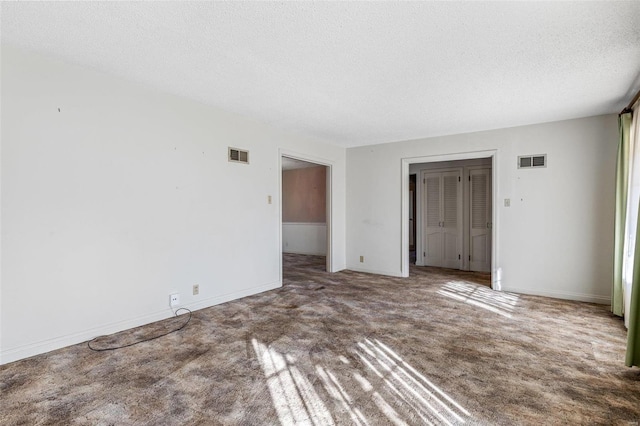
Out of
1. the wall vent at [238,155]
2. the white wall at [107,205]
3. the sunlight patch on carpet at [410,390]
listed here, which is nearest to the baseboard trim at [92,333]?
the white wall at [107,205]

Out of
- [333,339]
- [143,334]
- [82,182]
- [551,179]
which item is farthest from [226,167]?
[551,179]

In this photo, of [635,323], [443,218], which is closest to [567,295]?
[635,323]

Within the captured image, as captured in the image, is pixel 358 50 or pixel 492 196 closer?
pixel 358 50

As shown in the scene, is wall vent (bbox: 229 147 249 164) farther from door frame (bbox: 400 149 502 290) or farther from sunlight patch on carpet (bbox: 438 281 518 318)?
sunlight patch on carpet (bbox: 438 281 518 318)

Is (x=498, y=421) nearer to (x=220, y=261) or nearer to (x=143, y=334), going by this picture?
(x=143, y=334)

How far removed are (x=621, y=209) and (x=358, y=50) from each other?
3501 millimetres

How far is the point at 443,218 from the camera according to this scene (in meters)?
6.61

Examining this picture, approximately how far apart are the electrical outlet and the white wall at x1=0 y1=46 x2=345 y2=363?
8cm

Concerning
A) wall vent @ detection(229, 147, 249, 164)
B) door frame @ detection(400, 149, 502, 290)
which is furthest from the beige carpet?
wall vent @ detection(229, 147, 249, 164)

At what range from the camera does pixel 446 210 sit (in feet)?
21.6

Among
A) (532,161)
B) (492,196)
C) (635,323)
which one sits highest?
(532,161)

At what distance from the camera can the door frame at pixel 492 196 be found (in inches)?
190

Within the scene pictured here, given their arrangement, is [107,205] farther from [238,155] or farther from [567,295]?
[567,295]

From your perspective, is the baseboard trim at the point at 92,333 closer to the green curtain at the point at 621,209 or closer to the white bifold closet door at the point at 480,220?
the green curtain at the point at 621,209
